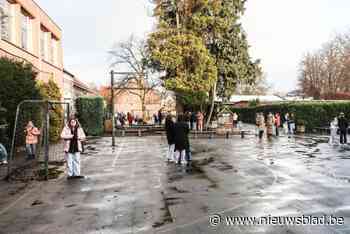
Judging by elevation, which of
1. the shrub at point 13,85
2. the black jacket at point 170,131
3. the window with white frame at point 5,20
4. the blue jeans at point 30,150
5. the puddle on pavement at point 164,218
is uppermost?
the window with white frame at point 5,20

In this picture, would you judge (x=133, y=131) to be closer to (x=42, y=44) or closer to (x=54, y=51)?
(x=54, y=51)

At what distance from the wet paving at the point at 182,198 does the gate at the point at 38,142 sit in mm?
1635

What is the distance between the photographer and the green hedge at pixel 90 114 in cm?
3250

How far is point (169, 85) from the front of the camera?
33969 mm

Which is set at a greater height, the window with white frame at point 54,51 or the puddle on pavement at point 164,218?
the window with white frame at point 54,51

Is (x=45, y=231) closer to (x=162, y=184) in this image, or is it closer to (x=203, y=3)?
(x=162, y=184)

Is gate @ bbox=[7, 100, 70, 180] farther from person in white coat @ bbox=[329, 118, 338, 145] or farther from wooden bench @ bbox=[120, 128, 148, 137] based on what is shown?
person in white coat @ bbox=[329, 118, 338, 145]

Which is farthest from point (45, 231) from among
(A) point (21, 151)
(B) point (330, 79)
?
(B) point (330, 79)

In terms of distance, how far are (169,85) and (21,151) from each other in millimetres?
16694

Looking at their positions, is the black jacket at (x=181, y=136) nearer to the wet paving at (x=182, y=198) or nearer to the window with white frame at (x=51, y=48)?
the wet paving at (x=182, y=198)

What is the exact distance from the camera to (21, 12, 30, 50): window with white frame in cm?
2547

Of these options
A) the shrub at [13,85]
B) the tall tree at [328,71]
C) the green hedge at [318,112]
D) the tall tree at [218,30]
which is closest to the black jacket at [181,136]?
the shrub at [13,85]

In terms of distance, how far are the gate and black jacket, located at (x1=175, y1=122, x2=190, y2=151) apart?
3.97m

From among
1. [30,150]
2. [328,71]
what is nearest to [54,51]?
[30,150]
